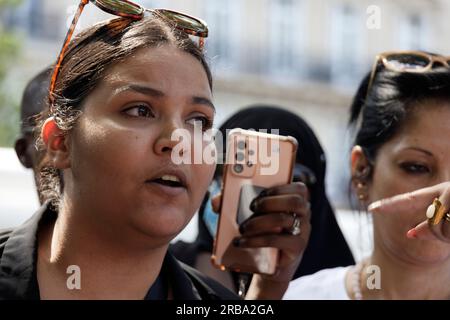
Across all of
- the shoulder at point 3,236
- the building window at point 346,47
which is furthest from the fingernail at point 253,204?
the building window at point 346,47

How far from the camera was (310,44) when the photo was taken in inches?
569

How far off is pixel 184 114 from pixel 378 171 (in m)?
0.78

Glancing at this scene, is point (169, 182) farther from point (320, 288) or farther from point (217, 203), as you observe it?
point (320, 288)

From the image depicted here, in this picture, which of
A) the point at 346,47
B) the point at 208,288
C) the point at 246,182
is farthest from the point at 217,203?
the point at 346,47

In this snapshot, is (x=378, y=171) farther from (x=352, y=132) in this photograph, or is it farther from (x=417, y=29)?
(x=417, y=29)

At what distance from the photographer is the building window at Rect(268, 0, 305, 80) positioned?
14141 millimetres

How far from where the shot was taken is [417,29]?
14.5m

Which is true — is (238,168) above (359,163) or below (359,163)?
above

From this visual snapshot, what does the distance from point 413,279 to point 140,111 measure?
0.98m

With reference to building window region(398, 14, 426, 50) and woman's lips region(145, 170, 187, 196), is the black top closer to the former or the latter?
woman's lips region(145, 170, 187, 196)

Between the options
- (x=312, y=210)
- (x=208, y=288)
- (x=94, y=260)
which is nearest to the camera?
(x=94, y=260)

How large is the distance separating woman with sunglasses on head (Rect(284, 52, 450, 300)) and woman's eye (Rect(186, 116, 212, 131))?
52 cm

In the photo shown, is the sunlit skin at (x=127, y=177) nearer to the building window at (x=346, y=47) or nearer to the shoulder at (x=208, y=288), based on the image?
the shoulder at (x=208, y=288)

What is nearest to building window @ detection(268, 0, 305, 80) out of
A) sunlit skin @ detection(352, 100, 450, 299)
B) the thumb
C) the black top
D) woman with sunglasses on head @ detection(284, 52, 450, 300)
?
woman with sunglasses on head @ detection(284, 52, 450, 300)
